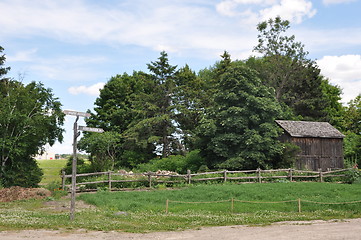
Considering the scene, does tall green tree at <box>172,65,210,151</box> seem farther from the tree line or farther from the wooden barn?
the wooden barn

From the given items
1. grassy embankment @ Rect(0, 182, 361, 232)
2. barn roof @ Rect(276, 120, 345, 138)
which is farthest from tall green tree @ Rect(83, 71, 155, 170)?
grassy embankment @ Rect(0, 182, 361, 232)

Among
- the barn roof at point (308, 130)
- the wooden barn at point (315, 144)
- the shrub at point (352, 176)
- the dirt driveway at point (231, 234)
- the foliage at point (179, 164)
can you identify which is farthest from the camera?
the barn roof at point (308, 130)

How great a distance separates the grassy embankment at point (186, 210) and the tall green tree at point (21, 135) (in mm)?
11337

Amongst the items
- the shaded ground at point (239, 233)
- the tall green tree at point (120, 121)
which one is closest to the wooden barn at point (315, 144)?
the tall green tree at point (120, 121)

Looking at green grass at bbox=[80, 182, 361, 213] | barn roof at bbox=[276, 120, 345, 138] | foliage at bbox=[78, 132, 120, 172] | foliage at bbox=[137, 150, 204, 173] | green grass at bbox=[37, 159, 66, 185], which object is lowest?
green grass at bbox=[37, 159, 66, 185]

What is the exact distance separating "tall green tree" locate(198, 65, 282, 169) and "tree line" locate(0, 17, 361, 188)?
0.09 m

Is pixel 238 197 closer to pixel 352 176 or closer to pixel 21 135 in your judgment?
pixel 352 176

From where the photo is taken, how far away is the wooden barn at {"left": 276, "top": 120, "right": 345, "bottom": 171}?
3909 centimetres

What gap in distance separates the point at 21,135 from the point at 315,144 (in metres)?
29.7

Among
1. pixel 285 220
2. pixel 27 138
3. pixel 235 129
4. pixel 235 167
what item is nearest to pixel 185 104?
pixel 235 129

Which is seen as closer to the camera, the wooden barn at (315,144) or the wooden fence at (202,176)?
the wooden fence at (202,176)

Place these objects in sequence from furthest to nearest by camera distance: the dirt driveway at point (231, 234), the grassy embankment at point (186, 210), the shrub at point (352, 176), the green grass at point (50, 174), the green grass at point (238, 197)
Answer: the green grass at point (50, 174) < the shrub at point (352, 176) < the green grass at point (238, 197) < the grassy embankment at point (186, 210) < the dirt driveway at point (231, 234)

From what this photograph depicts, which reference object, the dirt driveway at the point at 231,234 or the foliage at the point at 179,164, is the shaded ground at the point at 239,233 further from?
the foliage at the point at 179,164

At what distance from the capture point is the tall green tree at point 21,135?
31875 mm
